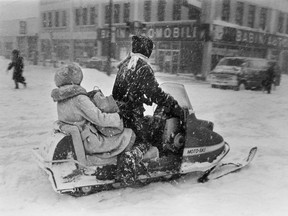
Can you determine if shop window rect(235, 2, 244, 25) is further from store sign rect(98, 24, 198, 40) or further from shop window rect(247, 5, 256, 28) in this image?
store sign rect(98, 24, 198, 40)

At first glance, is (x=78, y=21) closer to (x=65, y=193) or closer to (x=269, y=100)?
(x=269, y=100)

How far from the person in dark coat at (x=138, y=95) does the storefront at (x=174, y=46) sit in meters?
11.8

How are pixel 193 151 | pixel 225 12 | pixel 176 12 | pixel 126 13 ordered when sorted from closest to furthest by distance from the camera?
pixel 193 151
pixel 126 13
pixel 225 12
pixel 176 12

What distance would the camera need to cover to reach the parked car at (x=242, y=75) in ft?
36.6

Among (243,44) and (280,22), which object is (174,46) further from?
(280,22)

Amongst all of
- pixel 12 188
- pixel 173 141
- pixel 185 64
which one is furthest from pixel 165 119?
pixel 185 64

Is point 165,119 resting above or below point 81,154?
above

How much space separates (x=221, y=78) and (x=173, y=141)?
9.06 m

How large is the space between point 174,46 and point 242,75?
5808mm

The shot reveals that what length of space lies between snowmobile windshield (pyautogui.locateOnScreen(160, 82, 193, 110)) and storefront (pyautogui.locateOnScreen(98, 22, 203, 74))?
11.4 m

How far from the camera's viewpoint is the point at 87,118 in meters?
2.55

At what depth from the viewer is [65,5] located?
9195 millimetres

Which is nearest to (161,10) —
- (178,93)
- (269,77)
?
(269,77)

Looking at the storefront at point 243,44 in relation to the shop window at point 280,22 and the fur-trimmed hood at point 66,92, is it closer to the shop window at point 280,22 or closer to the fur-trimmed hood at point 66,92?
the shop window at point 280,22
